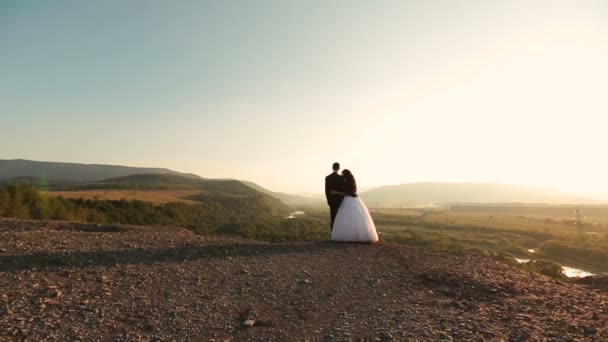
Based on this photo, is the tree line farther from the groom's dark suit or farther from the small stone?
the small stone

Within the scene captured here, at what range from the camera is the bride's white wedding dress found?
20047 millimetres

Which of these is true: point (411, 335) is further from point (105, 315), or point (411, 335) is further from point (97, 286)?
point (97, 286)

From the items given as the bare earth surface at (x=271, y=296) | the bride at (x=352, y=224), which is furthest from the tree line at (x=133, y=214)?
the bare earth surface at (x=271, y=296)

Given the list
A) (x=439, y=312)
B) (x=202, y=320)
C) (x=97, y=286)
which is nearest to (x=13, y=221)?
(x=97, y=286)

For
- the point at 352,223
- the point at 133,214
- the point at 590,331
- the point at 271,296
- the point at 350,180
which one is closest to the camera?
the point at 590,331

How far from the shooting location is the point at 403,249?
62.4 ft

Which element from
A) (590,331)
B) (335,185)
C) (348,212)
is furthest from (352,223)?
(590,331)

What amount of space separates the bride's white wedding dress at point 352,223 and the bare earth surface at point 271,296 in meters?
2.65

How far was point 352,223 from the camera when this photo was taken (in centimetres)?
2006

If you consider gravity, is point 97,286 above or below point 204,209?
above

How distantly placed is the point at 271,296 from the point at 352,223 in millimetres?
9664

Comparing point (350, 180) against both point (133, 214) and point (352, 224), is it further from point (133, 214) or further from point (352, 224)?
point (133, 214)

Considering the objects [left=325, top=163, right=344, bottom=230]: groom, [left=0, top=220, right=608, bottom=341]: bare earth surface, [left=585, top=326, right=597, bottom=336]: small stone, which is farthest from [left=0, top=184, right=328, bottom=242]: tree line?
[left=585, top=326, right=597, bottom=336]: small stone

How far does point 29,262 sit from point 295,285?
1053cm
